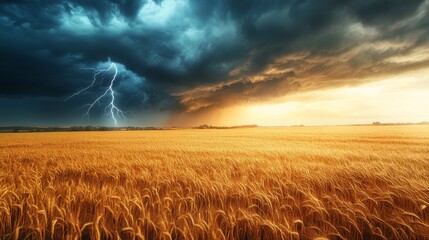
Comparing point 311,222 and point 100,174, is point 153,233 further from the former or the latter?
point 100,174

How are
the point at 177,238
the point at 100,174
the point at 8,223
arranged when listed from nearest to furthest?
the point at 177,238, the point at 8,223, the point at 100,174

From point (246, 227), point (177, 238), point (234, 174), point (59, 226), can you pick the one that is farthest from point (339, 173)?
point (59, 226)

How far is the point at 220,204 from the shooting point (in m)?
3.60

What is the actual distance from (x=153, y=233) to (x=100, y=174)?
15.4 ft

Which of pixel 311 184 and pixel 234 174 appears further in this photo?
pixel 234 174

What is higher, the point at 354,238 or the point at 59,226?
the point at 59,226

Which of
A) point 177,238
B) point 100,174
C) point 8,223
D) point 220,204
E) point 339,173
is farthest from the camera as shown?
point 100,174

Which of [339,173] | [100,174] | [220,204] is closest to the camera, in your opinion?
[220,204]

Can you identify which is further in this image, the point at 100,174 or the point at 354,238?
the point at 100,174

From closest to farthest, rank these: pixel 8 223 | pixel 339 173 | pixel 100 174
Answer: pixel 8 223 → pixel 339 173 → pixel 100 174

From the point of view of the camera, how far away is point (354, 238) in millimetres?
2508

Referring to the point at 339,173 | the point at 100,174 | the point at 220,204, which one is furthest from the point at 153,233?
the point at 339,173

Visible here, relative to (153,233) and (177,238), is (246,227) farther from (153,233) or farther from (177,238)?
(153,233)

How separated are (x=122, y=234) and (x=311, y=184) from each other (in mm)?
3897
